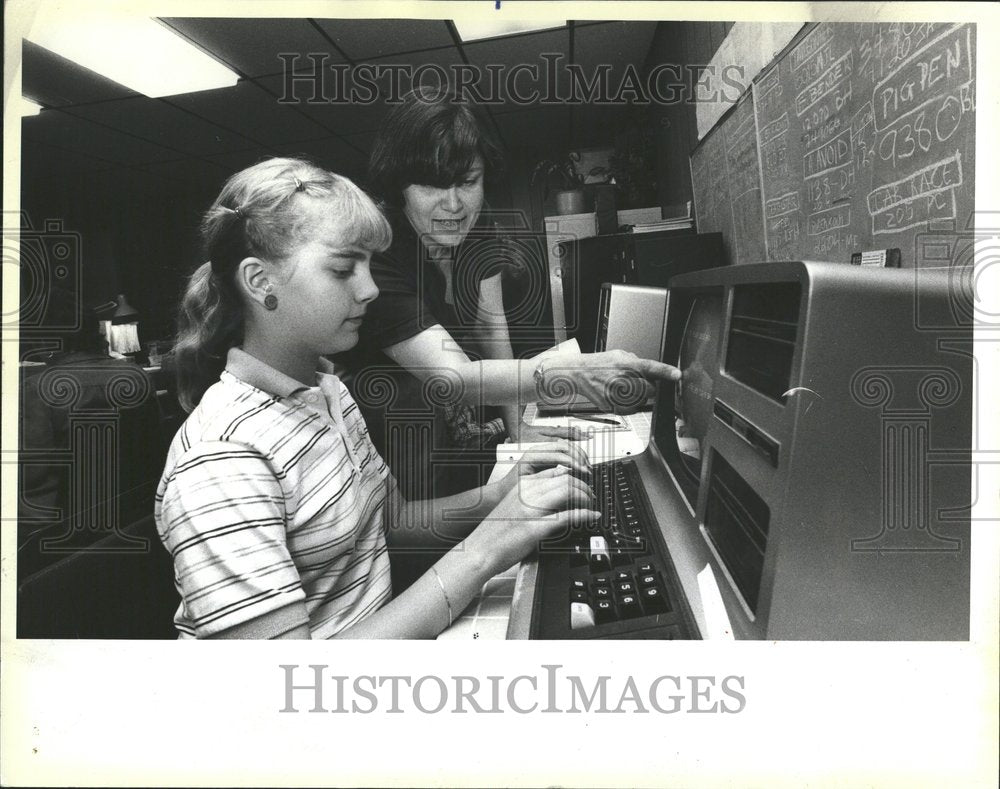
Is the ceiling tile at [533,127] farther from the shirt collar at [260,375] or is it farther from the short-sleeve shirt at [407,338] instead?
the shirt collar at [260,375]

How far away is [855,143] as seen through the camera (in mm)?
1020

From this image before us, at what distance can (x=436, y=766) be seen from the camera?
1.09m

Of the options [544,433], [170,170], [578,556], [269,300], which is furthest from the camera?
[544,433]

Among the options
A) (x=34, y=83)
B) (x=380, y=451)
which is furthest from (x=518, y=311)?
(x=34, y=83)

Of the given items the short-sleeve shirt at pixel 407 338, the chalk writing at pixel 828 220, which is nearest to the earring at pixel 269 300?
the short-sleeve shirt at pixel 407 338

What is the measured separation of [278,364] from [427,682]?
55 centimetres

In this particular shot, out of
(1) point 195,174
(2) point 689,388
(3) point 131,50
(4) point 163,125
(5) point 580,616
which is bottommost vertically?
(5) point 580,616

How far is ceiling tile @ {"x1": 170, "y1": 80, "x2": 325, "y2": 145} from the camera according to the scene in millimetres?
1077

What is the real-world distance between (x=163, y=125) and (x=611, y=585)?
101cm

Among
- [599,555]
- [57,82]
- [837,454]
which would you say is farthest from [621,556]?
[57,82]

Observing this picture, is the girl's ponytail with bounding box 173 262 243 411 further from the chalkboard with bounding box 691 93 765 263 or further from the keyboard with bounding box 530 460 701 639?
the chalkboard with bounding box 691 93 765 263

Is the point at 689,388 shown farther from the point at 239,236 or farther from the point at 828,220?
the point at 239,236

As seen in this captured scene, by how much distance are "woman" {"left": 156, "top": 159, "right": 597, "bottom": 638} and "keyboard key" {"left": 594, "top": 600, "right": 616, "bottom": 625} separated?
0.14 meters

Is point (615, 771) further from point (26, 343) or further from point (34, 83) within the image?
point (34, 83)
